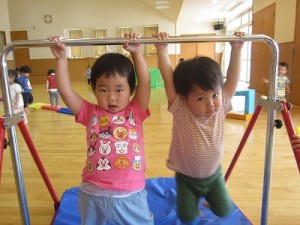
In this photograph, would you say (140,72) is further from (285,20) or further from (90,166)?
(285,20)

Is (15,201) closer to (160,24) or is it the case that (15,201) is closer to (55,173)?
(55,173)

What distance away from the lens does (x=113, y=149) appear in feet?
4.70

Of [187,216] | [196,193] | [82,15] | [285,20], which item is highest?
[82,15]

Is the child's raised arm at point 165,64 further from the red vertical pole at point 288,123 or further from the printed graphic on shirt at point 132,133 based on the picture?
the red vertical pole at point 288,123

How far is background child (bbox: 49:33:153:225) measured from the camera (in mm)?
1404

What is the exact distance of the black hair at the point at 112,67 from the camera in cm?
142

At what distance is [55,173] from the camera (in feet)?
9.74

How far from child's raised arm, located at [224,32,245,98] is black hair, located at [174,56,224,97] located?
15cm

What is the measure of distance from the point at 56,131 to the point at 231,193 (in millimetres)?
3179

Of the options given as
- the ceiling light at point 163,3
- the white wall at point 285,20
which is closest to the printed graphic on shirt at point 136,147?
the white wall at point 285,20


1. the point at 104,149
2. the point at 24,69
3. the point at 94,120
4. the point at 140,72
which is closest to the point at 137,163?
the point at 104,149

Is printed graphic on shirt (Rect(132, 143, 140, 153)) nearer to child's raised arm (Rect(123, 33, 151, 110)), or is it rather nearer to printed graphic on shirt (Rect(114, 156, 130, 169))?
printed graphic on shirt (Rect(114, 156, 130, 169))

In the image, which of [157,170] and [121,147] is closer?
[121,147]

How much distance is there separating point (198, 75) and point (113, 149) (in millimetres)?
584
